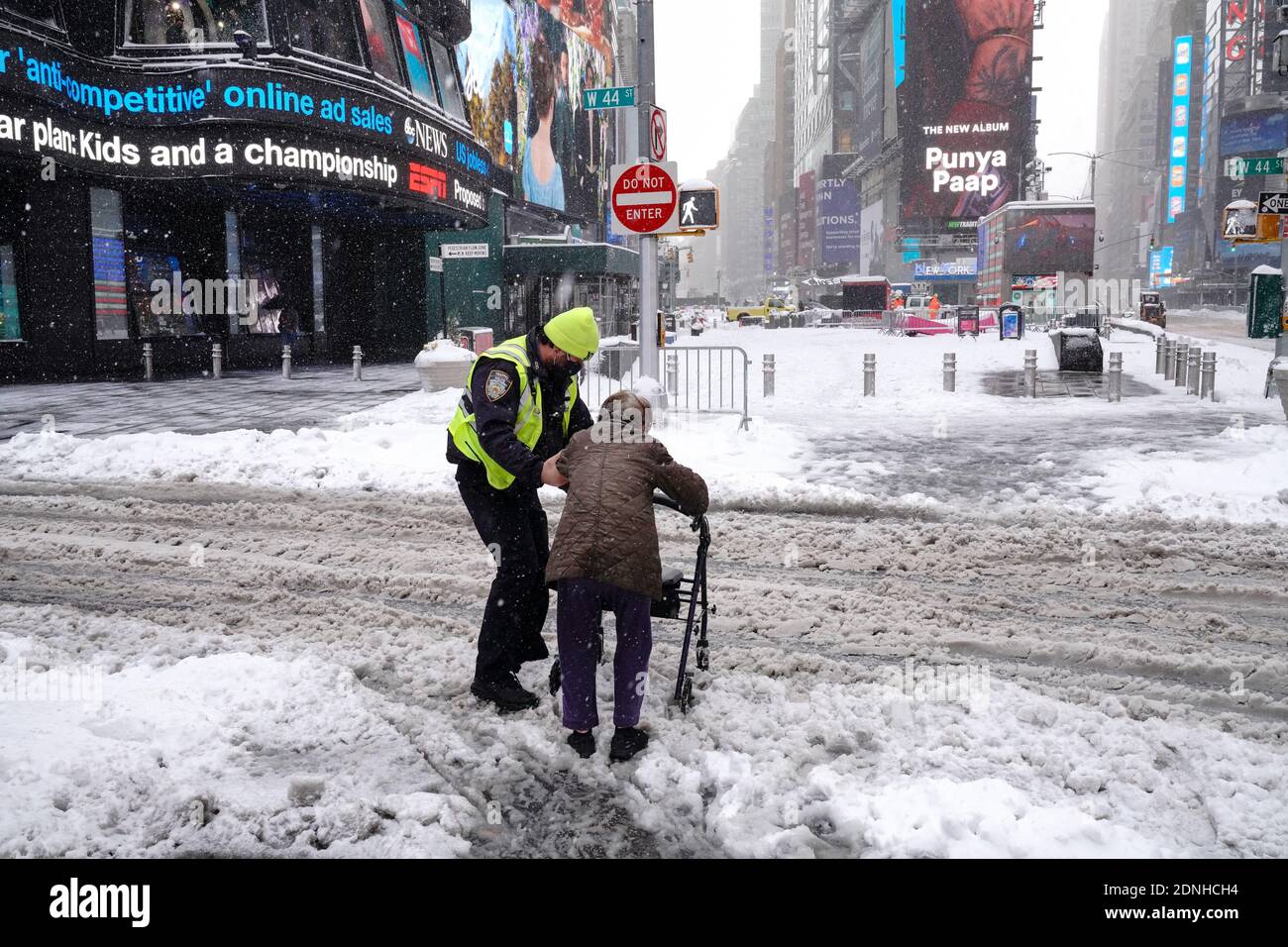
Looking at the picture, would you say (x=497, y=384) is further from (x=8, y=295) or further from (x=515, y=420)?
(x=8, y=295)

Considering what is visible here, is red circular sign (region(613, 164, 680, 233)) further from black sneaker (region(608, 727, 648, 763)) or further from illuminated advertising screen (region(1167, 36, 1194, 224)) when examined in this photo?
illuminated advertising screen (region(1167, 36, 1194, 224))

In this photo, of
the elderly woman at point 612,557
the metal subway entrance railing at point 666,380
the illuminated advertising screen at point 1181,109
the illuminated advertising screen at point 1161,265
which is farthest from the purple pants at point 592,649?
the illuminated advertising screen at point 1181,109

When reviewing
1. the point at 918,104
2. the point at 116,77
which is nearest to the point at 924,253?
the point at 918,104

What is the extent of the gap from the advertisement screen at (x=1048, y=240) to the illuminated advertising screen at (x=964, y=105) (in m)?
51.4

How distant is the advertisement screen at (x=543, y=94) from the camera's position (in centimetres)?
4428

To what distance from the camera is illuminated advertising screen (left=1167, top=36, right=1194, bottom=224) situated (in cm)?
13950

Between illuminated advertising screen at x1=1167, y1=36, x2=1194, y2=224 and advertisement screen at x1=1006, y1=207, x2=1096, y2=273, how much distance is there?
95.8m

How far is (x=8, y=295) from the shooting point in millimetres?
20906

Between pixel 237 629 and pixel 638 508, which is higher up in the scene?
pixel 638 508

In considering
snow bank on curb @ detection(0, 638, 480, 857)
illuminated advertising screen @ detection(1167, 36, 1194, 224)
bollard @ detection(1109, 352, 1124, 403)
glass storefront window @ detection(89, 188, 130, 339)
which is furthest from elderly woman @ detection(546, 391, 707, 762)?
illuminated advertising screen @ detection(1167, 36, 1194, 224)
